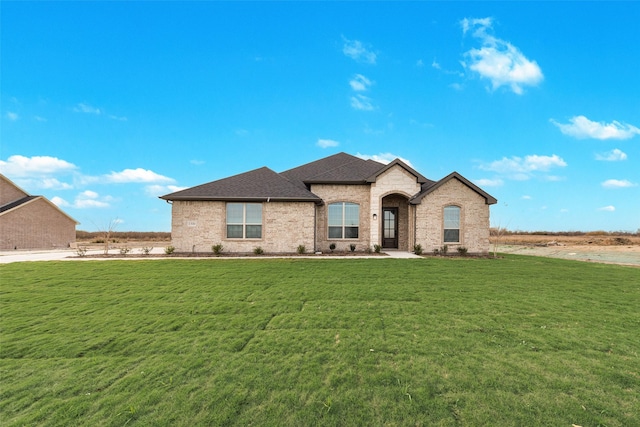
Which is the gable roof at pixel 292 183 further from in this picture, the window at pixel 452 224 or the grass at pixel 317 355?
the grass at pixel 317 355

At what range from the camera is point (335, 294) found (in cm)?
773

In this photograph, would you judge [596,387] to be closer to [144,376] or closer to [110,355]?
[144,376]

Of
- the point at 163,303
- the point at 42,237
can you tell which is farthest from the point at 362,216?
the point at 42,237

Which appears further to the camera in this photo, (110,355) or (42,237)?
(42,237)

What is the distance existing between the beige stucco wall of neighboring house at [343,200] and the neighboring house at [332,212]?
0.06m

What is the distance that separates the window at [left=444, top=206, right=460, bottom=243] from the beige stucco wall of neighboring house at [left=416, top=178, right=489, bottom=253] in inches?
9.1

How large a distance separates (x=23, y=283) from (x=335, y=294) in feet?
32.2

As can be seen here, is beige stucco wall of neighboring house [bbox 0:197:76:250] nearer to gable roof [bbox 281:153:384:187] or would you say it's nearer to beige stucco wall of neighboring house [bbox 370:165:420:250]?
gable roof [bbox 281:153:384:187]

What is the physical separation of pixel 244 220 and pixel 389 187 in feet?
29.9

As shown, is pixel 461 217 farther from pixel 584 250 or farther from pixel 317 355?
pixel 584 250

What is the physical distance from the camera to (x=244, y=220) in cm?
1708

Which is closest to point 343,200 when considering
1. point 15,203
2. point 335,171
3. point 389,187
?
point 335,171

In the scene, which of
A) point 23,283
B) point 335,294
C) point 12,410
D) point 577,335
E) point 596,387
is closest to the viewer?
point 12,410

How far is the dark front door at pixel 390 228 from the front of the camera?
771 inches
